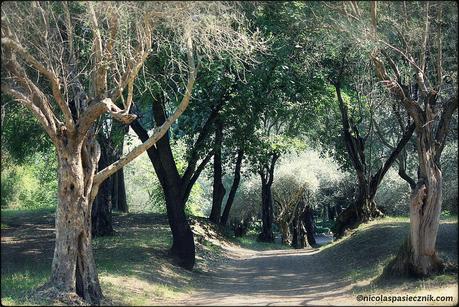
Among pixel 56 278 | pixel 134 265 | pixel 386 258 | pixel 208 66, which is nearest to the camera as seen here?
pixel 56 278

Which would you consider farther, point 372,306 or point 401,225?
point 401,225

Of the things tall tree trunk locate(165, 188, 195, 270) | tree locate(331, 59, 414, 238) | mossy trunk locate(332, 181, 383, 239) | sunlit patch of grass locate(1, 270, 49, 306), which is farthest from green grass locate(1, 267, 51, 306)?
mossy trunk locate(332, 181, 383, 239)

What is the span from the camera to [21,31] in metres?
12.1

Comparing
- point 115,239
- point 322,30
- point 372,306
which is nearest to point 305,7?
point 322,30

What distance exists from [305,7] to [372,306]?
819cm

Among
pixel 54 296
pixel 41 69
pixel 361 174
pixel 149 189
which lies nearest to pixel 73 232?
pixel 54 296

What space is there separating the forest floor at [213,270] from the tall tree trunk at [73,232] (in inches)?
27.2

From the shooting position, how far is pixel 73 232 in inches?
475

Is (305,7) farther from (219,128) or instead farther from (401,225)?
(401,225)

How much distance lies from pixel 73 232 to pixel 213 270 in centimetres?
1106

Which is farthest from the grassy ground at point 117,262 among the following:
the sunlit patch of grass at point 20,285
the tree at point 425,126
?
the tree at point 425,126

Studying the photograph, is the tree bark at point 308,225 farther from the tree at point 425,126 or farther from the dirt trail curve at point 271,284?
the tree at point 425,126

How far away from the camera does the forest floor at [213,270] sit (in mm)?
13820

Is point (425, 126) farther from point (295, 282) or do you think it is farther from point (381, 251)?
point (381, 251)
